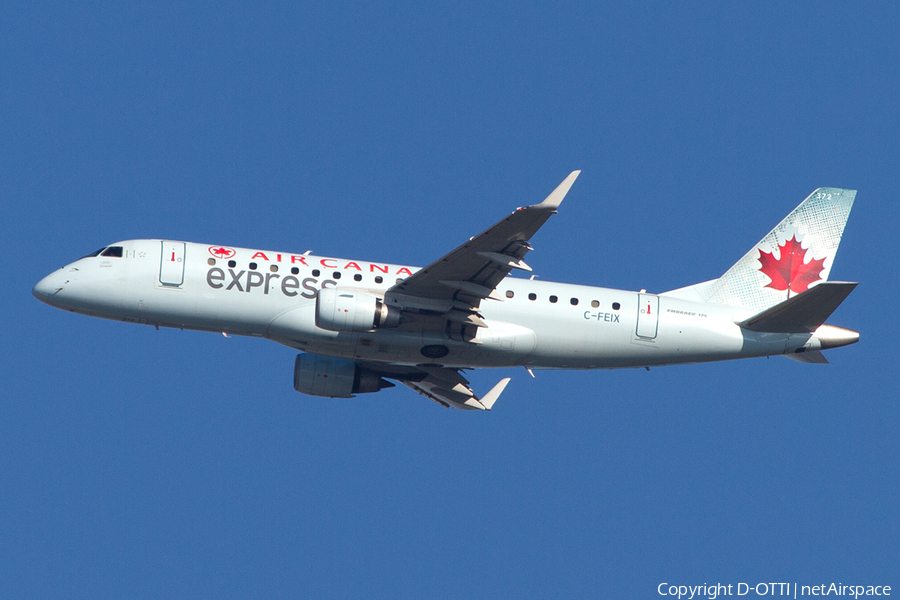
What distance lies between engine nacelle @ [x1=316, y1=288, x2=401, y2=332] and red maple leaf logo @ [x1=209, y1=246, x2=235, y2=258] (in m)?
4.04

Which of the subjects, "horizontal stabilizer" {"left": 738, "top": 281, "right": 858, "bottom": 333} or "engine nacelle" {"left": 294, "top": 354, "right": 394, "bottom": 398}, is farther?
"engine nacelle" {"left": 294, "top": 354, "right": 394, "bottom": 398}

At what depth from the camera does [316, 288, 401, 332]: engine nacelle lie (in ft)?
113

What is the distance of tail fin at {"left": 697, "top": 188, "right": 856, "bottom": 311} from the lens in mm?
40844

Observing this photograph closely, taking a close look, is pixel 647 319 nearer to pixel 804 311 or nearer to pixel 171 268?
pixel 804 311

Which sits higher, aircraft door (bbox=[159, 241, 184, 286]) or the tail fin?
the tail fin

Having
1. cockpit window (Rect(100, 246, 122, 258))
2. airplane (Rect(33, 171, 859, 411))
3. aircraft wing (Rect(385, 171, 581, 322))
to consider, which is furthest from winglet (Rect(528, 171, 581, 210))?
cockpit window (Rect(100, 246, 122, 258))

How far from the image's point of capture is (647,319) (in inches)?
1502

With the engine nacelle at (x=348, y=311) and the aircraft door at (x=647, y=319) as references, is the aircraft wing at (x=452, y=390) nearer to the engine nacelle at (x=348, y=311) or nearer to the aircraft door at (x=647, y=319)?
the engine nacelle at (x=348, y=311)

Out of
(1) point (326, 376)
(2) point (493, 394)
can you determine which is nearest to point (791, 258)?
(2) point (493, 394)

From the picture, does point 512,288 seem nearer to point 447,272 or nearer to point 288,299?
point 447,272

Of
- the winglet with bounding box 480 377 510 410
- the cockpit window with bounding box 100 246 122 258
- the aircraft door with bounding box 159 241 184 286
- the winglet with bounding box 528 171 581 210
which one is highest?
the winglet with bounding box 528 171 581 210

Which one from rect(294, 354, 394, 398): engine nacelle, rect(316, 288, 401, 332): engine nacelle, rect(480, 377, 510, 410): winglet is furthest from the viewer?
rect(480, 377, 510, 410): winglet

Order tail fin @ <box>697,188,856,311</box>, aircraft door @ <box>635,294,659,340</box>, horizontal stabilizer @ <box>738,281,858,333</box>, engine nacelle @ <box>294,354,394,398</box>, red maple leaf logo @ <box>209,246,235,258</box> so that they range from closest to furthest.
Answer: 1. horizontal stabilizer @ <box>738,281,858,333</box>
2. red maple leaf logo @ <box>209,246,235,258</box>
3. aircraft door @ <box>635,294,659,340</box>
4. engine nacelle @ <box>294,354,394,398</box>
5. tail fin @ <box>697,188,856,311</box>

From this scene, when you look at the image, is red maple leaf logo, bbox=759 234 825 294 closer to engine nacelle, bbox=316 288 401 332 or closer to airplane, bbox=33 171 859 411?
airplane, bbox=33 171 859 411
